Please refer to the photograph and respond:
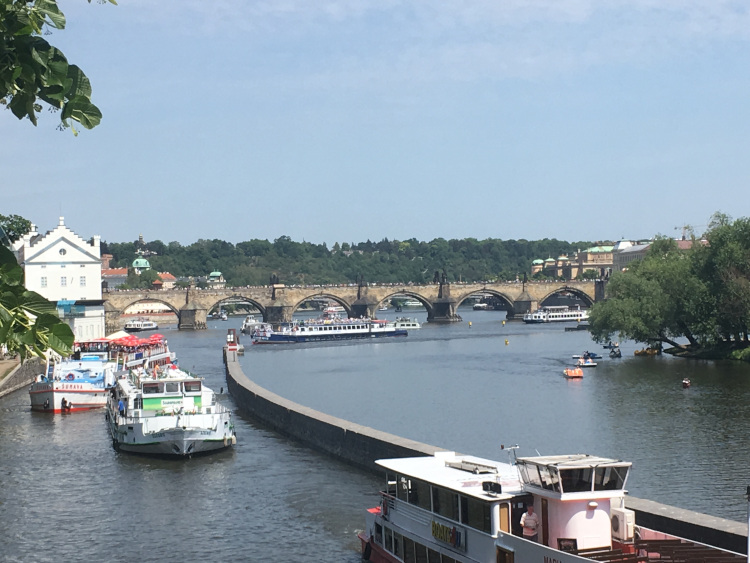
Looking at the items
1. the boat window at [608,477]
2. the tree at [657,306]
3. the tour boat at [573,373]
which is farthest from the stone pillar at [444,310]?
the boat window at [608,477]

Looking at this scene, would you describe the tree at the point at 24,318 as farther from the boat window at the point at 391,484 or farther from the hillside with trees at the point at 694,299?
the hillside with trees at the point at 694,299

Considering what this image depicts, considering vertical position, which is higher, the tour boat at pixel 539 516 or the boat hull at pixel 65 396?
the tour boat at pixel 539 516

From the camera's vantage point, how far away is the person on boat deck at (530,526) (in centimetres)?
2009

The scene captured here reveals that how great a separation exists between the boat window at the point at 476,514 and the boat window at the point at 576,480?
200cm

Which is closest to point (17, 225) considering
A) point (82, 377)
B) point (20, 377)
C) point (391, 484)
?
point (20, 377)

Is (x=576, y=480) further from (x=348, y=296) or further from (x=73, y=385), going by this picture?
(x=348, y=296)

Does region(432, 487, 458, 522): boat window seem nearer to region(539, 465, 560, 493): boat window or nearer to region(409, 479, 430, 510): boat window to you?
region(409, 479, 430, 510): boat window

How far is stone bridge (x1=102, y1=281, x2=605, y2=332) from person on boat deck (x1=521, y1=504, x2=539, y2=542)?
14881cm

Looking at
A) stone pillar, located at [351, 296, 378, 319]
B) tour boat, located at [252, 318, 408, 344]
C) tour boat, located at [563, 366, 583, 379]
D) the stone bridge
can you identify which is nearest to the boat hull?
tour boat, located at [563, 366, 583, 379]

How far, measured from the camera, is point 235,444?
47000 mm

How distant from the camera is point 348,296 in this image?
190m

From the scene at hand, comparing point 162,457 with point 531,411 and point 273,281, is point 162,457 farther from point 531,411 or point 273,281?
point 273,281

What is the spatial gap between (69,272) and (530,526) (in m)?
81.7

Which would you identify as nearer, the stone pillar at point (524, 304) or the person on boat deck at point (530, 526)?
the person on boat deck at point (530, 526)
